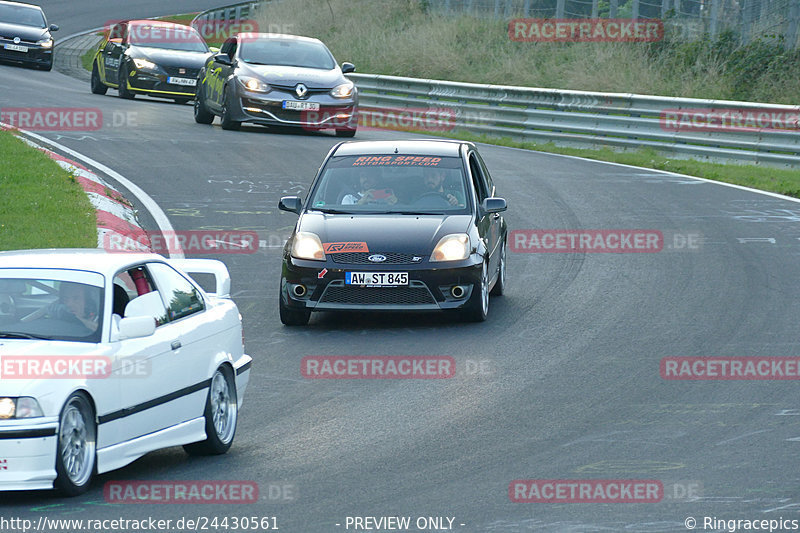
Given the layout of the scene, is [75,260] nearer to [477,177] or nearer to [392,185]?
[392,185]

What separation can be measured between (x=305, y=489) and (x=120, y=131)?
18.3m

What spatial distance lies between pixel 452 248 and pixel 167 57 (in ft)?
60.7

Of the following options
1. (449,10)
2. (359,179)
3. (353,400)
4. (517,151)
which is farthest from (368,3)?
(353,400)

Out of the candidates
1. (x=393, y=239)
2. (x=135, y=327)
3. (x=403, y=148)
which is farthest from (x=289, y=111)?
(x=135, y=327)

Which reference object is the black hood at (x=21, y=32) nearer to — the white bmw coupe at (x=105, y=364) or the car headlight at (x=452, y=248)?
the car headlight at (x=452, y=248)

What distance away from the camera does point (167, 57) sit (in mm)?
29797

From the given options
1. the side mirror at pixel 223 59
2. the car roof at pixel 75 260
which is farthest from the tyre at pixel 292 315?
the side mirror at pixel 223 59

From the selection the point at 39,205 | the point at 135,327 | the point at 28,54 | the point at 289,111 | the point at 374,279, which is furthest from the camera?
the point at 28,54

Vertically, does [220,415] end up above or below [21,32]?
above

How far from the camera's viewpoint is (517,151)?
25.5 m

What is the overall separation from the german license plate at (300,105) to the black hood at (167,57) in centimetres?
561

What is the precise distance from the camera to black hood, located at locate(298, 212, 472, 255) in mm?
12492

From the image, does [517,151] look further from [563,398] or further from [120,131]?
[563,398]

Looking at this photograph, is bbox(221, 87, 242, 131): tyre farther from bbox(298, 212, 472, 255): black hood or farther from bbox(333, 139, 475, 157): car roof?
bbox(298, 212, 472, 255): black hood
